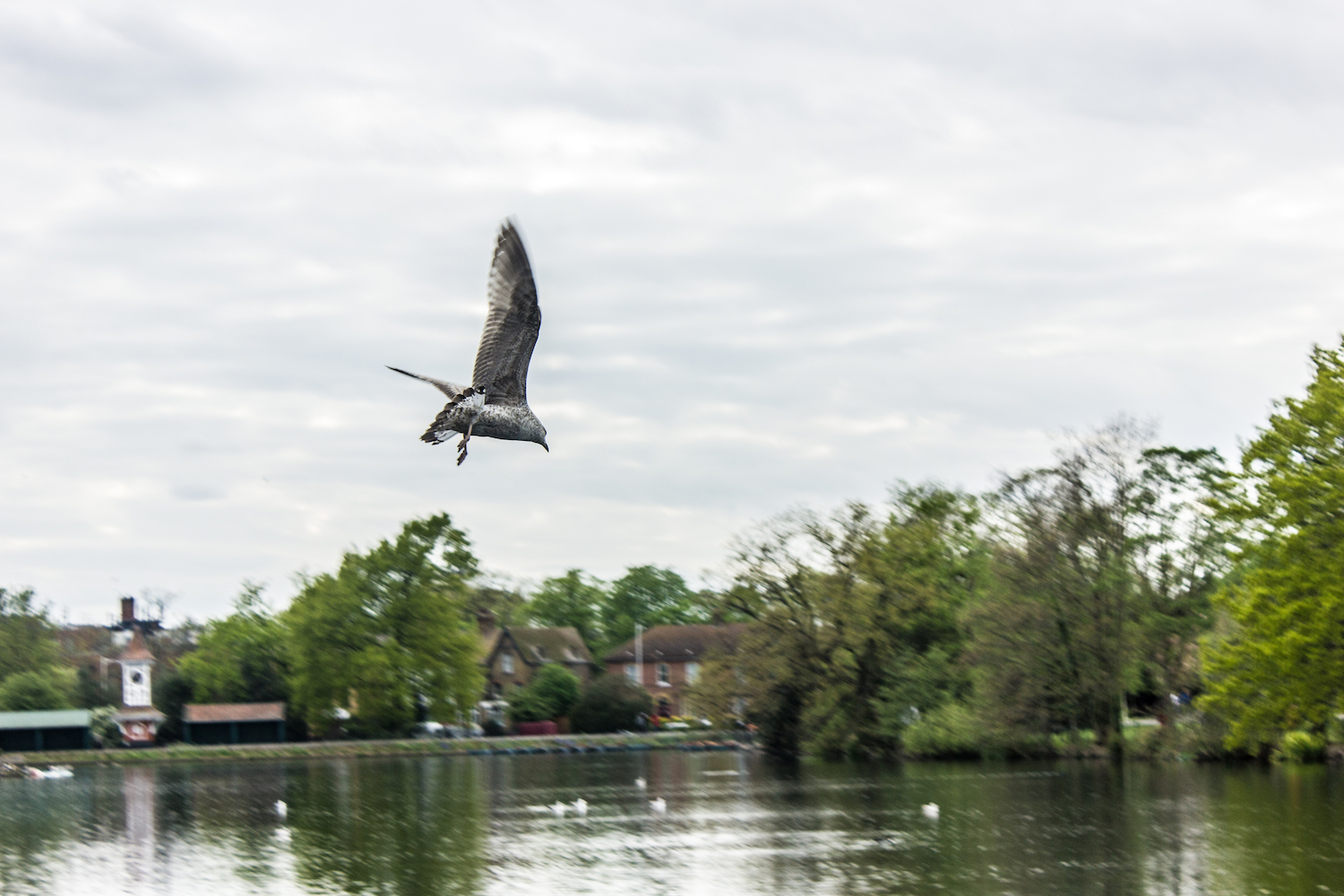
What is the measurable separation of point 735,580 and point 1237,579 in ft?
66.9

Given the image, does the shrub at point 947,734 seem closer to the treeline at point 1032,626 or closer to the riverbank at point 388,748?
the treeline at point 1032,626

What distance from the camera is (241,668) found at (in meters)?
94.2

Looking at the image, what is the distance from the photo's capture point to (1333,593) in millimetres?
35781

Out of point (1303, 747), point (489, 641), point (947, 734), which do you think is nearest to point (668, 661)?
point (489, 641)

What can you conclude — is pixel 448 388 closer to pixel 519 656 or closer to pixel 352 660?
pixel 352 660

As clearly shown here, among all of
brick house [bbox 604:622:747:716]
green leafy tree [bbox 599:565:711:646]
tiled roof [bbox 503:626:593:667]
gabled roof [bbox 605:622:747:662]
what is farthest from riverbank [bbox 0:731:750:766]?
green leafy tree [bbox 599:565:711:646]

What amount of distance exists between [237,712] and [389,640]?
13.8m

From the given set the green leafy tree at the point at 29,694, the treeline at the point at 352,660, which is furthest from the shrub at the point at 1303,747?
the green leafy tree at the point at 29,694

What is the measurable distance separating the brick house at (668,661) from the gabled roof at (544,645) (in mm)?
2682

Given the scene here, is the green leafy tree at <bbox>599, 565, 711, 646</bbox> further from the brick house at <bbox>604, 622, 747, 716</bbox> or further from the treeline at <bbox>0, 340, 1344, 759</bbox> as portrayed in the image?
the treeline at <bbox>0, 340, 1344, 759</bbox>

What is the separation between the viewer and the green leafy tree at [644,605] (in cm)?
12756

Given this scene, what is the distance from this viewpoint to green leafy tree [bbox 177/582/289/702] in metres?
93.2

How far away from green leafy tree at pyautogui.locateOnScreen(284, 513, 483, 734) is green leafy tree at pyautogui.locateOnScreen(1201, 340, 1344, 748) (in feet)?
173

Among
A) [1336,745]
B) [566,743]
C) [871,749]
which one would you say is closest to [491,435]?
[1336,745]
